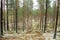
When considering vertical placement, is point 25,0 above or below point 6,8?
above

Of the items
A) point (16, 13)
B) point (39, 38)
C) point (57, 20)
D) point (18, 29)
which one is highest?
point (16, 13)

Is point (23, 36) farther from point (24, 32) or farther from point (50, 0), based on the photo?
point (50, 0)

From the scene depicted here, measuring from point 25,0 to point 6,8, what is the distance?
0.33 meters

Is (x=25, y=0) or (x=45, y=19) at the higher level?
(x=25, y=0)

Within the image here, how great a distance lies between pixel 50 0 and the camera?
1.78 metres

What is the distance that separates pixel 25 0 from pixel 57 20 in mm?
596

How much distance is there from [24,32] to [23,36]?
7 cm

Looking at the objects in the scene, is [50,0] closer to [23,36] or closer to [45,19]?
[45,19]

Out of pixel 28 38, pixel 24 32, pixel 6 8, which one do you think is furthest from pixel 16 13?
pixel 28 38

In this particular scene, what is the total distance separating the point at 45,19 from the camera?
179cm

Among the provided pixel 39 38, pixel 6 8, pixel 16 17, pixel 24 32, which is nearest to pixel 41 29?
pixel 39 38

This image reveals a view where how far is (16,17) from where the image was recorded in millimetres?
1827

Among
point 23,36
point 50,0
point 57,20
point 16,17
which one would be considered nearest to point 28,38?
point 23,36

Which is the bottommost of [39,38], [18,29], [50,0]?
[39,38]
